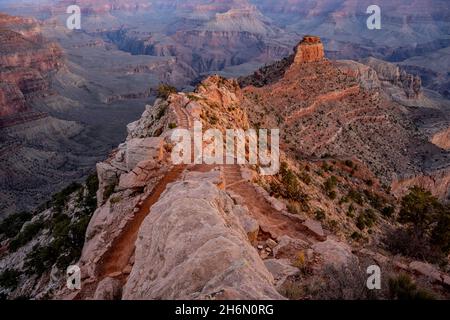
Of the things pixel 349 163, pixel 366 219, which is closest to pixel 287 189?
pixel 366 219

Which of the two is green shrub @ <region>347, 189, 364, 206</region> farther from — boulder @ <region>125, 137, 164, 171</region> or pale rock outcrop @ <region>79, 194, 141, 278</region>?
pale rock outcrop @ <region>79, 194, 141, 278</region>

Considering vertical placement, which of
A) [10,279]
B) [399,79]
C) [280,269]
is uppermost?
[280,269]

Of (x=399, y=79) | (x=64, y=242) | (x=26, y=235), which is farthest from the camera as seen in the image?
(x=399, y=79)

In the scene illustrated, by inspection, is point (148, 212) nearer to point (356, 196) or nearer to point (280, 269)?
point (280, 269)

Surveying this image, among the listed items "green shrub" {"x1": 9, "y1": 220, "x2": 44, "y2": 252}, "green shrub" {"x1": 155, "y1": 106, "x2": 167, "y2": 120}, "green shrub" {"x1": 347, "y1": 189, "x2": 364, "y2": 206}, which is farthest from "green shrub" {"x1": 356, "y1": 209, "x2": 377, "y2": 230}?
"green shrub" {"x1": 9, "y1": 220, "x2": 44, "y2": 252}

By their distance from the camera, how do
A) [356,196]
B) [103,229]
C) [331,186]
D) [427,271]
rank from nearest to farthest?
[427,271]
[103,229]
[331,186]
[356,196]

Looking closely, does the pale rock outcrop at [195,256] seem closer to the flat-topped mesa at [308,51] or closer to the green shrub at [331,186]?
the green shrub at [331,186]

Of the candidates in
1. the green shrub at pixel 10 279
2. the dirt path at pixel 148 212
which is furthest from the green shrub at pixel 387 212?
the green shrub at pixel 10 279
